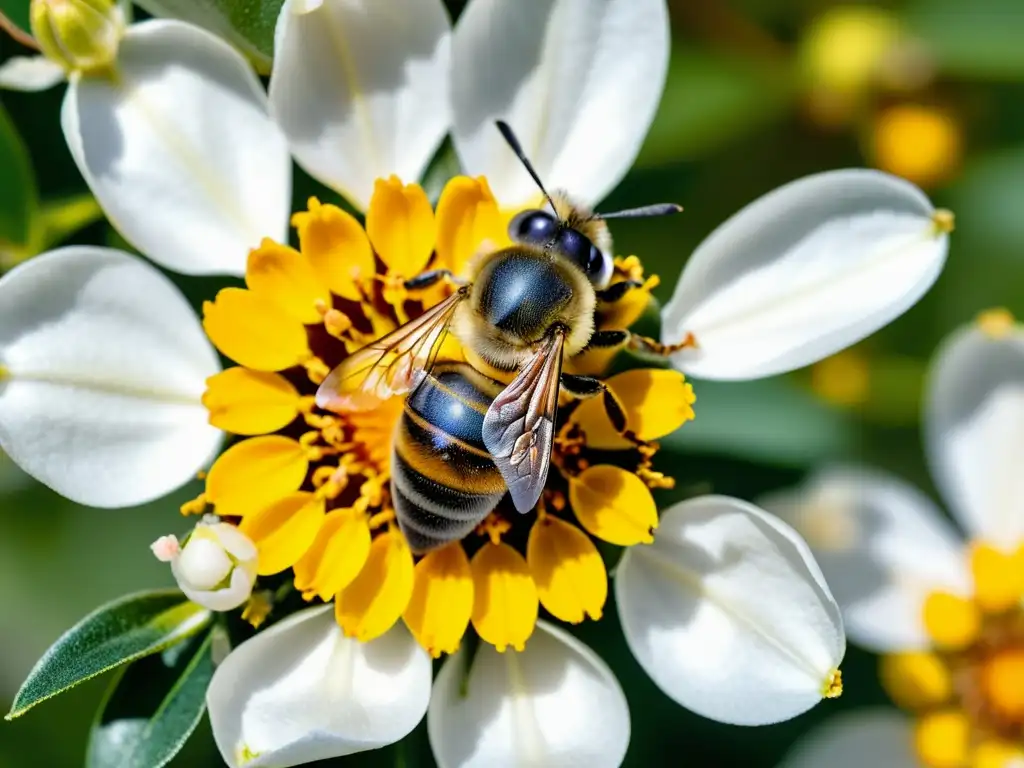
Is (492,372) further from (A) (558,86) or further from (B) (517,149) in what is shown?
(A) (558,86)

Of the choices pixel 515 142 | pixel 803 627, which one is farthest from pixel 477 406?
pixel 803 627

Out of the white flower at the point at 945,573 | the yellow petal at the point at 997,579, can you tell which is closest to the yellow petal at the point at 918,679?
the white flower at the point at 945,573

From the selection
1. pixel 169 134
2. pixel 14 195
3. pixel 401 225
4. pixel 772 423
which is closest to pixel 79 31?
pixel 169 134

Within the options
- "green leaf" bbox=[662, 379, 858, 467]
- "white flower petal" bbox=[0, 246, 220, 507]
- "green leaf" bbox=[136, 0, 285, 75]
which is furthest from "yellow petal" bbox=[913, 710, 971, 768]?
"green leaf" bbox=[136, 0, 285, 75]

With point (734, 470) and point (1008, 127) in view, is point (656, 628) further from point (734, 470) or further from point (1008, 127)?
point (1008, 127)

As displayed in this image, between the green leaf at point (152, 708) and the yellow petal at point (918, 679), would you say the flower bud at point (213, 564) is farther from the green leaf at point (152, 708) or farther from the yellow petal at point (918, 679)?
the yellow petal at point (918, 679)

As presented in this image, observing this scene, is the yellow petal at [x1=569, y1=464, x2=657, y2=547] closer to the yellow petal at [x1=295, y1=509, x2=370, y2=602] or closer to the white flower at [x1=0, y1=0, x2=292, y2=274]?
the yellow petal at [x1=295, y1=509, x2=370, y2=602]
